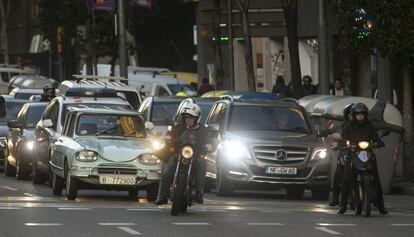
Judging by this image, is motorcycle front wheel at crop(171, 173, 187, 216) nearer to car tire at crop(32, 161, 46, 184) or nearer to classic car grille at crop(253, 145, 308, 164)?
classic car grille at crop(253, 145, 308, 164)

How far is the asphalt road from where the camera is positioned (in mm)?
16844

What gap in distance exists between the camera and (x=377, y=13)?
27562 mm

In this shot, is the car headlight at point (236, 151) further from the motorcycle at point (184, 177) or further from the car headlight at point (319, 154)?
the motorcycle at point (184, 177)

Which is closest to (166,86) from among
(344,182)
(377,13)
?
(377,13)

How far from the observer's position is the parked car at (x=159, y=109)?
30.7 m

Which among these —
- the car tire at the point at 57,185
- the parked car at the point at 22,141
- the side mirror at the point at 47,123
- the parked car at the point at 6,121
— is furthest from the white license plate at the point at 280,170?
the parked car at the point at 6,121

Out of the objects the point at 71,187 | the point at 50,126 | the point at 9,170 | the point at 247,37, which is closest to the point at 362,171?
the point at 71,187

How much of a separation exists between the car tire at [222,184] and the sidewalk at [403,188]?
388 centimetres

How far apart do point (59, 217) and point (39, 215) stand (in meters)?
0.35

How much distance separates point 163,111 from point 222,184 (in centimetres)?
711

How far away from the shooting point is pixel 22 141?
1148 inches

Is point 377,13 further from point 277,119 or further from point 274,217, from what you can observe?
point 274,217

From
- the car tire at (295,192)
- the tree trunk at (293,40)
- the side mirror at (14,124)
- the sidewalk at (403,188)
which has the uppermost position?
the tree trunk at (293,40)

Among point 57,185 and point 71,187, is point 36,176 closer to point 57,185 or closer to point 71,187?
point 57,185
